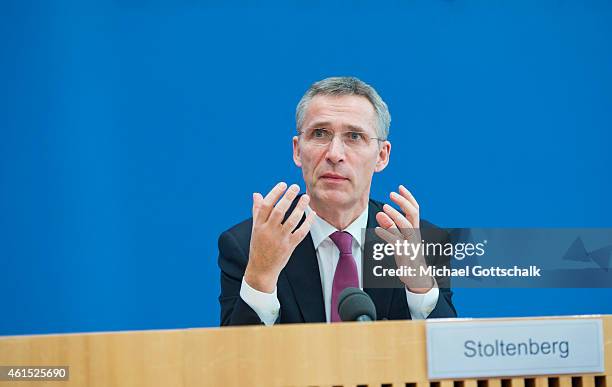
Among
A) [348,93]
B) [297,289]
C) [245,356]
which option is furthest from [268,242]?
[245,356]

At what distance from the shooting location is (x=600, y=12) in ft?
9.20

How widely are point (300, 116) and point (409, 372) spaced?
4.12 feet

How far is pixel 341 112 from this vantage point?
222cm

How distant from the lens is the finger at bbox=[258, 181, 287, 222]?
180 cm

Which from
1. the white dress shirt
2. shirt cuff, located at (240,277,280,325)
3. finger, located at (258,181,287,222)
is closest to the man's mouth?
the white dress shirt

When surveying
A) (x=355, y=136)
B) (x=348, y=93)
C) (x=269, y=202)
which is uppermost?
(x=348, y=93)

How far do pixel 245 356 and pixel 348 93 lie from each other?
1.28 meters

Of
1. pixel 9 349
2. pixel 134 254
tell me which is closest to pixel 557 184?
pixel 134 254

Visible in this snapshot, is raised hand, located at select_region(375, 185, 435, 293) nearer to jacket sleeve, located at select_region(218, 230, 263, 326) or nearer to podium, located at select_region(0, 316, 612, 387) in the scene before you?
jacket sleeve, located at select_region(218, 230, 263, 326)

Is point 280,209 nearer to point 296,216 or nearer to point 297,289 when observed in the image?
point 296,216

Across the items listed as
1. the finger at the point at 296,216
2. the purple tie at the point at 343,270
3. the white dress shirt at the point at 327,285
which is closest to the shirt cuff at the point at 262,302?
the white dress shirt at the point at 327,285

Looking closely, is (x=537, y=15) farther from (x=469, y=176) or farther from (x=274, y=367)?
(x=274, y=367)

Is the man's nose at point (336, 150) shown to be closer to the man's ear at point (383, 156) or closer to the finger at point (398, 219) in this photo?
the man's ear at point (383, 156)

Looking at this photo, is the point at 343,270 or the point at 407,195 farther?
the point at 343,270
